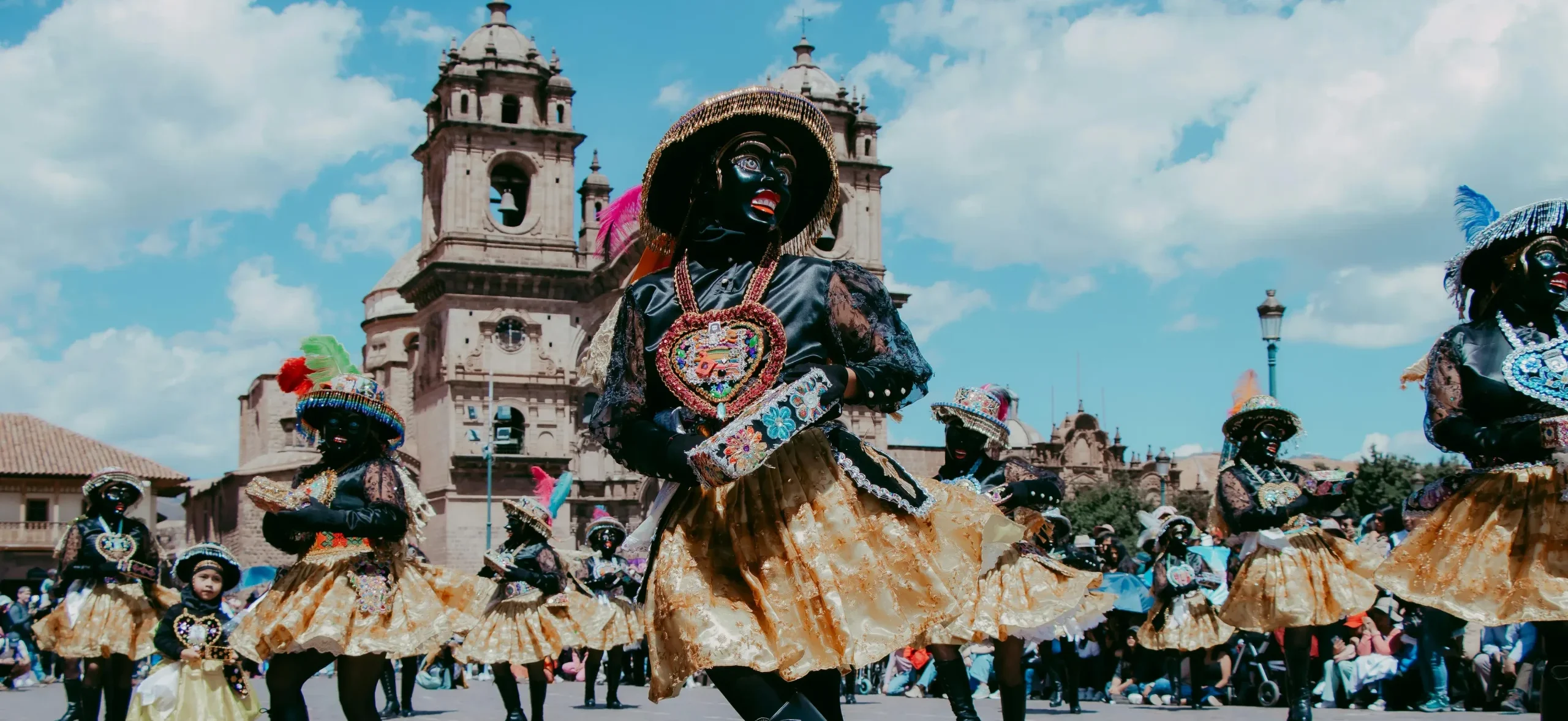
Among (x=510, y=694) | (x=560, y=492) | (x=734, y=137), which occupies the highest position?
(x=734, y=137)

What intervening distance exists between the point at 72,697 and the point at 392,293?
6291 centimetres

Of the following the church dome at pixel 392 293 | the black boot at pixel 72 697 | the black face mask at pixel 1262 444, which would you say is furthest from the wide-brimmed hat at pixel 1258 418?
the church dome at pixel 392 293

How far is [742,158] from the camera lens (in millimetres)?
5172

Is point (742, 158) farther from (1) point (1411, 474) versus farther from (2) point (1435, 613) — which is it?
(1) point (1411, 474)

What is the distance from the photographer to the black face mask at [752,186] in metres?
5.11

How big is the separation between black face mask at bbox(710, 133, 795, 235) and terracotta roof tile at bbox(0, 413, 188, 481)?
57.3 meters

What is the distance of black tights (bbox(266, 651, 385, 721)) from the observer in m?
7.48

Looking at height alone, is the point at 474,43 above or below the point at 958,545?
above

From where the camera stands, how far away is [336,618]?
25.0 ft

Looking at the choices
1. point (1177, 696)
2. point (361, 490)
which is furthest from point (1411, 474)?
point (361, 490)

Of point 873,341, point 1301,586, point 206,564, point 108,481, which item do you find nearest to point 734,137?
point 873,341

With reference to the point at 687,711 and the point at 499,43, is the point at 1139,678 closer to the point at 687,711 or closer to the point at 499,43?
the point at 687,711

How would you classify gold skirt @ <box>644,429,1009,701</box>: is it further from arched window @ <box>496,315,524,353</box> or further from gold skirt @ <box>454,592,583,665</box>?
arched window @ <box>496,315,524,353</box>

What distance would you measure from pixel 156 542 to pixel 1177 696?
31.3ft
